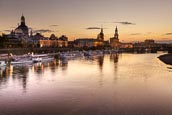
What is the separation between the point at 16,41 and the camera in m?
168

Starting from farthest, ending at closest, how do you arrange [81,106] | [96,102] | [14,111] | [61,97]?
[61,97] < [96,102] < [81,106] < [14,111]

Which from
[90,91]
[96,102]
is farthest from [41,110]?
[90,91]

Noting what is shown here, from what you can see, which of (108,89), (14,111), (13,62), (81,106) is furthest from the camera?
(13,62)

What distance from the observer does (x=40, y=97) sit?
25.0 m

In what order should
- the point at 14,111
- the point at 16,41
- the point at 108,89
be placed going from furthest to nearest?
the point at 16,41, the point at 108,89, the point at 14,111

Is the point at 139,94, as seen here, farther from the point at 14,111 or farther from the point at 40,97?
the point at 14,111

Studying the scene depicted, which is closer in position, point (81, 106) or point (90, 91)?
point (81, 106)

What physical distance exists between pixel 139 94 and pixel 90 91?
15.5 ft

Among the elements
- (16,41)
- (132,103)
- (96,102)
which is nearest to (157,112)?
(132,103)

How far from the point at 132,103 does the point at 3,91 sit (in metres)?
12.6

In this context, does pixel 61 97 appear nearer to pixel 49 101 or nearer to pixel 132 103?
pixel 49 101

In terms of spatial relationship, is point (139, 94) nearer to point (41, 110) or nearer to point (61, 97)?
point (61, 97)

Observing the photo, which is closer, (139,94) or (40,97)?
(40,97)

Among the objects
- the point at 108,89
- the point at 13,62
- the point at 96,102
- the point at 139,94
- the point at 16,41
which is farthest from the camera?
the point at 16,41
